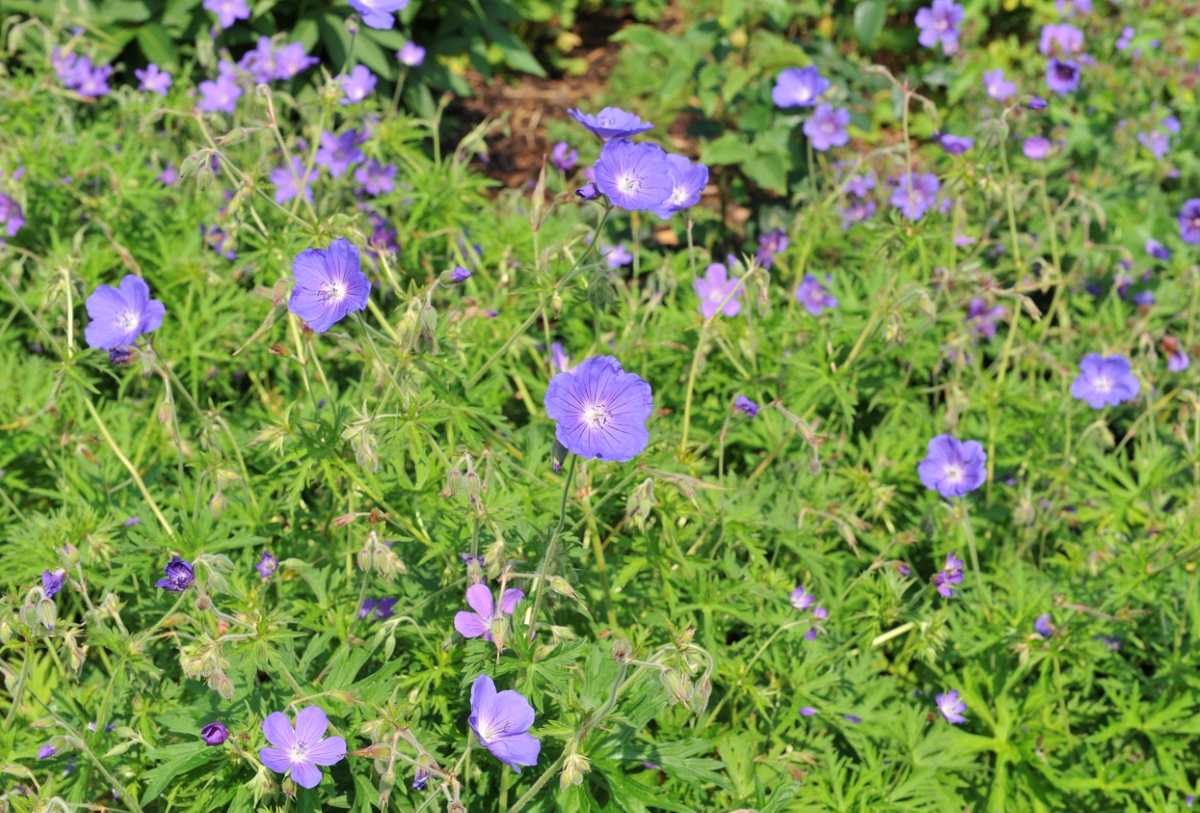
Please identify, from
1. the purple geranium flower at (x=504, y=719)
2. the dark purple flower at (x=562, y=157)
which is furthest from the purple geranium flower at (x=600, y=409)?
the dark purple flower at (x=562, y=157)

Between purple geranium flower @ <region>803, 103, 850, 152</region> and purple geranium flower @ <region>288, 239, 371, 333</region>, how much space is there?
94.0 inches

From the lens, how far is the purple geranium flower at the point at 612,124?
1.88 metres

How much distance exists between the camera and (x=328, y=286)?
187cm

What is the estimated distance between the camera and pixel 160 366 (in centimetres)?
218

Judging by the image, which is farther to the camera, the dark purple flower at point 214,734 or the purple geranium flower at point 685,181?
the purple geranium flower at point 685,181

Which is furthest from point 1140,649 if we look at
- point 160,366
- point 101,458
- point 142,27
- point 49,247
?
point 142,27

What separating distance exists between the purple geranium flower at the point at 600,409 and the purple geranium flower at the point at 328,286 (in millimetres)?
386

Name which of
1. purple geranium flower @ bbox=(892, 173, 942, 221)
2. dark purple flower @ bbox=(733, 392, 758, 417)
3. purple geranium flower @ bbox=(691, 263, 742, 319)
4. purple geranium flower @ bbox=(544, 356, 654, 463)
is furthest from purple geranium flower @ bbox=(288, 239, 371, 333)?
purple geranium flower @ bbox=(892, 173, 942, 221)

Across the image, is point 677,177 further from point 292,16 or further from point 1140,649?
point 292,16

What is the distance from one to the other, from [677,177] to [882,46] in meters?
4.08

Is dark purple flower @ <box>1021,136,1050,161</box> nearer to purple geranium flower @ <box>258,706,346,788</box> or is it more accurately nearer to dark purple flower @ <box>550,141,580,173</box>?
dark purple flower @ <box>550,141,580,173</box>

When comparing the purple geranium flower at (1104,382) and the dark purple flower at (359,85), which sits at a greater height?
the dark purple flower at (359,85)

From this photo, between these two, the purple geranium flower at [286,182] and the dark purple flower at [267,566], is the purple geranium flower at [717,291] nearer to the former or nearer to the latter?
the purple geranium flower at [286,182]

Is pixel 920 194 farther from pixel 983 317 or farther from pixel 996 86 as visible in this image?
pixel 996 86
